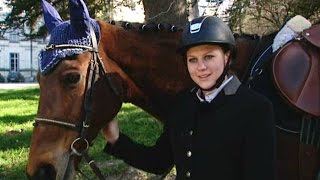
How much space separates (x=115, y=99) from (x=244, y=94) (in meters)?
1.10

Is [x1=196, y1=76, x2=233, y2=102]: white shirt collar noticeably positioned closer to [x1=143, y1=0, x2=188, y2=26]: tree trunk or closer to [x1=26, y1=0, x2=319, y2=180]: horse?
[x1=26, y1=0, x2=319, y2=180]: horse

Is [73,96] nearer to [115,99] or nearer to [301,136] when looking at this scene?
[115,99]

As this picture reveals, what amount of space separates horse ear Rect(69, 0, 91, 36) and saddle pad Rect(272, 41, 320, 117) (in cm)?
120

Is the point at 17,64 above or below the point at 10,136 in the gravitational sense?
below

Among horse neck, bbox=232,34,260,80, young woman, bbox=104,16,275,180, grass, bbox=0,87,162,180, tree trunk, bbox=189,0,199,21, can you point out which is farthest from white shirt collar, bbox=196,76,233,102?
tree trunk, bbox=189,0,199,21

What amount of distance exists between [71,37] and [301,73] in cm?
144

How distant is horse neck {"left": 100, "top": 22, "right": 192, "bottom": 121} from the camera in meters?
3.32

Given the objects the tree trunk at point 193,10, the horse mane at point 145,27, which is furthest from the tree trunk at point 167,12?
the horse mane at point 145,27

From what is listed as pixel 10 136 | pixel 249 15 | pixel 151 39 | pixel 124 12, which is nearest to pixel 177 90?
pixel 151 39

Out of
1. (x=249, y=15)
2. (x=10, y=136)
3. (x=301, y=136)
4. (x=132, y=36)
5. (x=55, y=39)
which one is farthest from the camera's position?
(x=249, y=15)

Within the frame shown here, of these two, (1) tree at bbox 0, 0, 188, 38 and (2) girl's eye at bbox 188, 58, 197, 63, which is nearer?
(2) girl's eye at bbox 188, 58, 197, 63

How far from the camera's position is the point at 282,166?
9.82ft

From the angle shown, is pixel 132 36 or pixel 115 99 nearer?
pixel 115 99

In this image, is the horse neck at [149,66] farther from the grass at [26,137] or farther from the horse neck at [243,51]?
the grass at [26,137]
